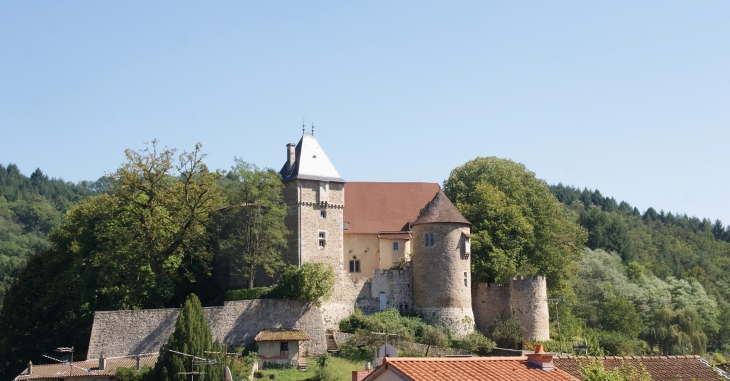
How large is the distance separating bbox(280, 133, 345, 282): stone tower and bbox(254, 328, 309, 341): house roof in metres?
4.14

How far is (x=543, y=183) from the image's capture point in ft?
190

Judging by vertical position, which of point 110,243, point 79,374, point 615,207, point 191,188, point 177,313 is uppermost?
point 615,207

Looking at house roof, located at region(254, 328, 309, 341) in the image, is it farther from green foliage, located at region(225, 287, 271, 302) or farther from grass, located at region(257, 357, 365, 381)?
green foliage, located at region(225, 287, 271, 302)

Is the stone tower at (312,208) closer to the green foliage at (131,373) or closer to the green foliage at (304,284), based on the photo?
the green foliage at (304,284)

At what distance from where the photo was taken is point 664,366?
27219 mm

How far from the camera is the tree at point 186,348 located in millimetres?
35875

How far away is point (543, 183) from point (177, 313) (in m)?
26.1

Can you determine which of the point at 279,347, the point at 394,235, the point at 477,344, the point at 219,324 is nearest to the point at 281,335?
the point at 279,347

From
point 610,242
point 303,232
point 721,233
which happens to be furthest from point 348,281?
point 721,233

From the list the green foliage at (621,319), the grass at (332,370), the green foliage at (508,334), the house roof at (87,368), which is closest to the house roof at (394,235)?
the green foliage at (508,334)

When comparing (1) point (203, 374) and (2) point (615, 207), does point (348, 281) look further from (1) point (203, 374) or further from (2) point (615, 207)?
(2) point (615, 207)

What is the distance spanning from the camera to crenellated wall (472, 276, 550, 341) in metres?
47.7

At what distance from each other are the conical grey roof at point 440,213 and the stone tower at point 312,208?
4388mm

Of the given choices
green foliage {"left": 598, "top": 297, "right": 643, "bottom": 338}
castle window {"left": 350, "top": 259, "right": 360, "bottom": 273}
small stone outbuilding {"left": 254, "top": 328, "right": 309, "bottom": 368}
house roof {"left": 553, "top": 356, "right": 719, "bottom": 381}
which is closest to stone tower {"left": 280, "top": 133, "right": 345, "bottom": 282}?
castle window {"left": 350, "top": 259, "right": 360, "bottom": 273}
